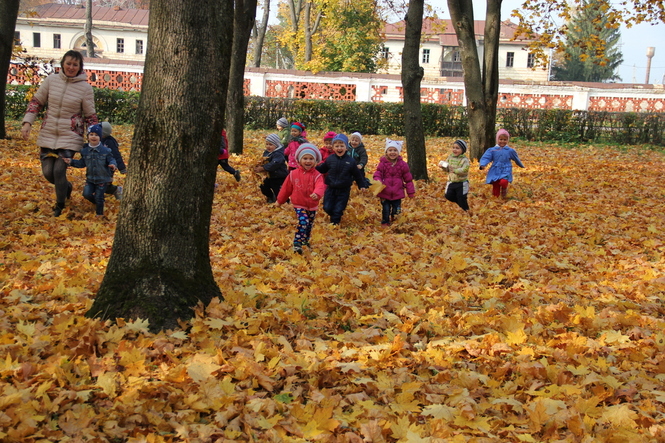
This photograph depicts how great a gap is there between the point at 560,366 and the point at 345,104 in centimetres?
2084

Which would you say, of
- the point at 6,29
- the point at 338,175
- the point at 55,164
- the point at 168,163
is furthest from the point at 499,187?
the point at 6,29

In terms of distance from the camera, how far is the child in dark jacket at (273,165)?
32.5 feet

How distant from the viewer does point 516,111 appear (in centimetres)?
2412

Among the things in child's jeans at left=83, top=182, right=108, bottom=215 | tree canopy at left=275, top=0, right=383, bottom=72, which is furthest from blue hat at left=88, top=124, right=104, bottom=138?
tree canopy at left=275, top=0, right=383, bottom=72

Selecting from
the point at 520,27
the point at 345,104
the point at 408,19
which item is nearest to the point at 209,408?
the point at 408,19

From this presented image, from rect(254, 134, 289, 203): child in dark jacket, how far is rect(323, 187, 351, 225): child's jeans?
1307mm

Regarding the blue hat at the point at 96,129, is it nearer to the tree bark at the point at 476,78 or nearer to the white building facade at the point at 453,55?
the tree bark at the point at 476,78

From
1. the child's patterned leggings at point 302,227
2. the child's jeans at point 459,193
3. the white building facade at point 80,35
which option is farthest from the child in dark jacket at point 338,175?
the white building facade at point 80,35

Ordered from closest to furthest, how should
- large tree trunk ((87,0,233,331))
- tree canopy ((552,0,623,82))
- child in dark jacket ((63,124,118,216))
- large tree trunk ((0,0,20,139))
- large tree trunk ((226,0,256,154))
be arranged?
large tree trunk ((87,0,233,331))
child in dark jacket ((63,124,118,216))
large tree trunk ((0,0,20,139))
large tree trunk ((226,0,256,154))
tree canopy ((552,0,623,82))

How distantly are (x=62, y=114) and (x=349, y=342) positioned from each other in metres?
5.00

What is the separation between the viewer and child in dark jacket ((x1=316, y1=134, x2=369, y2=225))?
8.80 m

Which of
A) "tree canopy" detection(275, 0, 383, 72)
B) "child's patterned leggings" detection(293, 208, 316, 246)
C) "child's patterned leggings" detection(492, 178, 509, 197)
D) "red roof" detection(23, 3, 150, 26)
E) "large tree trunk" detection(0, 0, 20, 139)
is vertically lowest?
"child's patterned leggings" detection(293, 208, 316, 246)

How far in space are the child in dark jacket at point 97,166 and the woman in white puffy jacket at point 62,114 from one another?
0.32 meters

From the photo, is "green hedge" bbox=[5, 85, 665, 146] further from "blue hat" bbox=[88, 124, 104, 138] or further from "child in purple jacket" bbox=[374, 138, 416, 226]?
"blue hat" bbox=[88, 124, 104, 138]
